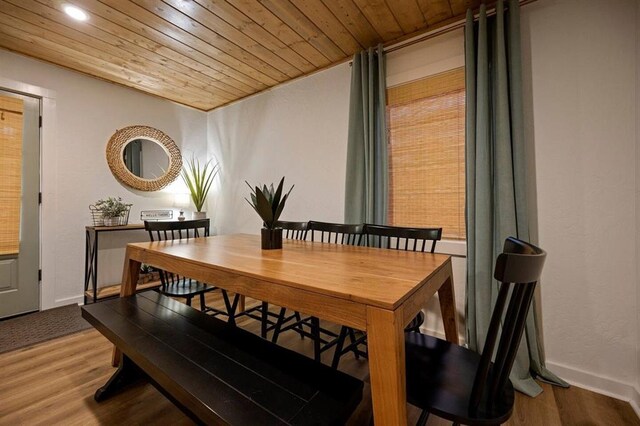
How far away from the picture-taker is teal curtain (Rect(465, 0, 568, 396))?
5.72ft

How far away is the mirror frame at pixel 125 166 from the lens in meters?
3.21

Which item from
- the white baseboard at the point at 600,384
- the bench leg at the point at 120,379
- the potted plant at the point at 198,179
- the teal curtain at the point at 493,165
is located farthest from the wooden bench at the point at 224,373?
the potted plant at the point at 198,179

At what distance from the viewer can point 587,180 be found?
1662 millimetres

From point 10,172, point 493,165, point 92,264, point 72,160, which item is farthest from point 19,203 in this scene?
point 493,165

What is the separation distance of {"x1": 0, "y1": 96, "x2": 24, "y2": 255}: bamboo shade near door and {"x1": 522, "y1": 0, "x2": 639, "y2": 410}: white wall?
14.2ft

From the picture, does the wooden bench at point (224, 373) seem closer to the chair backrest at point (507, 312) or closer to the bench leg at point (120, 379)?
the bench leg at point (120, 379)

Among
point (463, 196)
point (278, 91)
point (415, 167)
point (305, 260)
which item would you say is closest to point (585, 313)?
point (463, 196)

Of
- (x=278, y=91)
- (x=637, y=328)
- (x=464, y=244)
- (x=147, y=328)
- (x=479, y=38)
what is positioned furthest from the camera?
(x=278, y=91)

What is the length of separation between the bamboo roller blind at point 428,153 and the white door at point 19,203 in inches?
137

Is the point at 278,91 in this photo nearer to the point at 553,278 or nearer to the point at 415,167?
the point at 415,167

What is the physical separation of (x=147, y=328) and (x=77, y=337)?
151 cm

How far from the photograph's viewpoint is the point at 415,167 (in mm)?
2338

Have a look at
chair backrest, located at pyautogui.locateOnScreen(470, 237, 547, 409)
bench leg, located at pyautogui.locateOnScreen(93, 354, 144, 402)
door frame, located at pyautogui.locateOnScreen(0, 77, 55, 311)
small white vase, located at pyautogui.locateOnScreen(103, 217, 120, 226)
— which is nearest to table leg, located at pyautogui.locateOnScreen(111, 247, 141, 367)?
bench leg, located at pyautogui.locateOnScreen(93, 354, 144, 402)

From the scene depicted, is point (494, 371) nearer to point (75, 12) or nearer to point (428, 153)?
point (428, 153)
